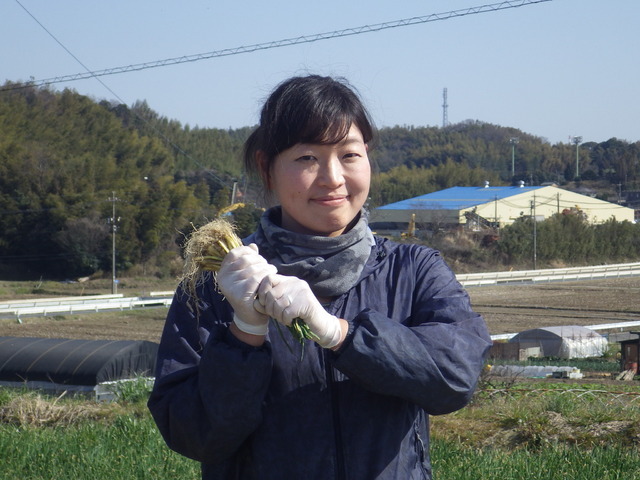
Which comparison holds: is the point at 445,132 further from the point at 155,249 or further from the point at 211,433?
the point at 211,433

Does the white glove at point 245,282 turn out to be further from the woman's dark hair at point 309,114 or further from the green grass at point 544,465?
the green grass at point 544,465

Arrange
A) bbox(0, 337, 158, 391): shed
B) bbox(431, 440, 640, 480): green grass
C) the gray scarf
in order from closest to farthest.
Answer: the gray scarf
bbox(431, 440, 640, 480): green grass
bbox(0, 337, 158, 391): shed

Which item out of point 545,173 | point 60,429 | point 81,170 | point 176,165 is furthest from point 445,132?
point 60,429

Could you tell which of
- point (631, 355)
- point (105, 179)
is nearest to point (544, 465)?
point (631, 355)

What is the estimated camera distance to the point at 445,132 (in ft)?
494

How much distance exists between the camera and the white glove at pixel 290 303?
190cm

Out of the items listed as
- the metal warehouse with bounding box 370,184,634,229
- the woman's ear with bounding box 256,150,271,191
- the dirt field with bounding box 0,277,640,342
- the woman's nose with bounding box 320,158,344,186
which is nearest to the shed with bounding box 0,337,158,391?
the woman's ear with bounding box 256,150,271,191

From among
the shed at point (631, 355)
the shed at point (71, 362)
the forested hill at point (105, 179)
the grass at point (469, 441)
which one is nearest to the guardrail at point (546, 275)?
the forested hill at point (105, 179)

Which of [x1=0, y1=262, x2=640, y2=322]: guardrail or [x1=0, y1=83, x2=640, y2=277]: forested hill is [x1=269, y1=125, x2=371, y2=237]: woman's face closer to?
[x1=0, y1=262, x2=640, y2=322]: guardrail

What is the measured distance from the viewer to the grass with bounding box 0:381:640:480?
4.38m

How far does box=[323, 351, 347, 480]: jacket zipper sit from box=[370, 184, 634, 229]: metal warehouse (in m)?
65.3

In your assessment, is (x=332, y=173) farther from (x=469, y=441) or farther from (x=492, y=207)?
(x=492, y=207)

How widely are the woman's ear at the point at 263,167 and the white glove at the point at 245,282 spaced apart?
38 cm

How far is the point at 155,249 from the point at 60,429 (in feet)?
190
